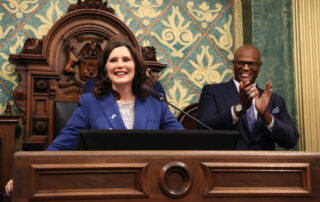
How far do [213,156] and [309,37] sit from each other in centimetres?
209

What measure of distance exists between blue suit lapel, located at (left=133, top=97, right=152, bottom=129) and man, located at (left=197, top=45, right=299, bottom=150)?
45 cm

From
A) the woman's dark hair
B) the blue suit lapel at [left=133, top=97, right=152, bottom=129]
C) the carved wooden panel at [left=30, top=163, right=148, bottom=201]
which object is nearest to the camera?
the carved wooden panel at [left=30, top=163, right=148, bottom=201]

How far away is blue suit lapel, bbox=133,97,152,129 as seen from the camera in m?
1.83

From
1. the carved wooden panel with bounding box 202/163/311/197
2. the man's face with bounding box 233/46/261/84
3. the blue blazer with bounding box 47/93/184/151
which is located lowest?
the carved wooden panel with bounding box 202/163/311/197

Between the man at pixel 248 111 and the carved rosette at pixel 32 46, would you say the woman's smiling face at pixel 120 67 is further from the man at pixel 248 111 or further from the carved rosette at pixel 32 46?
the carved rosette at pixel 32 46

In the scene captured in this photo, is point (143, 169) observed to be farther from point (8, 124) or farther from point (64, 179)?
point (8, 124)

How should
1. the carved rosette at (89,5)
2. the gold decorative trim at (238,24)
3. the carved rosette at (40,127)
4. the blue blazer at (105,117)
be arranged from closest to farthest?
the blue blazer at (105,117) < the carved rosette at (40,127) < the carved rosette at (89,5) < the gold decorative trim at (238,24)

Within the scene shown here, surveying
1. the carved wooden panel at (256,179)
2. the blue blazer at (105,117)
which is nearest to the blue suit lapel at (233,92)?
the blue blazer at (105,117)

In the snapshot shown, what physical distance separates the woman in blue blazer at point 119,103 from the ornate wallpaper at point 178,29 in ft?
3.95

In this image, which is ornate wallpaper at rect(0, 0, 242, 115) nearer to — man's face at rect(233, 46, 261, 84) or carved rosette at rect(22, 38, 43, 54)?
carved rosette at rect(22, 38, 43, 54)

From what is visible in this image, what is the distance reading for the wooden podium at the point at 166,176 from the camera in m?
1.09

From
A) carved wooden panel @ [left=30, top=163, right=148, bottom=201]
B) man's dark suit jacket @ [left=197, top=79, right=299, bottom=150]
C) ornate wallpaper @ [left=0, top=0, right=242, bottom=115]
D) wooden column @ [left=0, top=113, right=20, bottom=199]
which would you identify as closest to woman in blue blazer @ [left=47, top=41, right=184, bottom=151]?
man's dark suit jacket @ [left=197, top=79, right=299, bottom=150]

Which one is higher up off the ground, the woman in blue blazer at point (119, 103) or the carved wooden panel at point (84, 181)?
the woman in blue blazer at point (119, 103)

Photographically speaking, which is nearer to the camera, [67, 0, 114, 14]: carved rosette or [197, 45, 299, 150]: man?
[197, 45, 299, 150]: man
